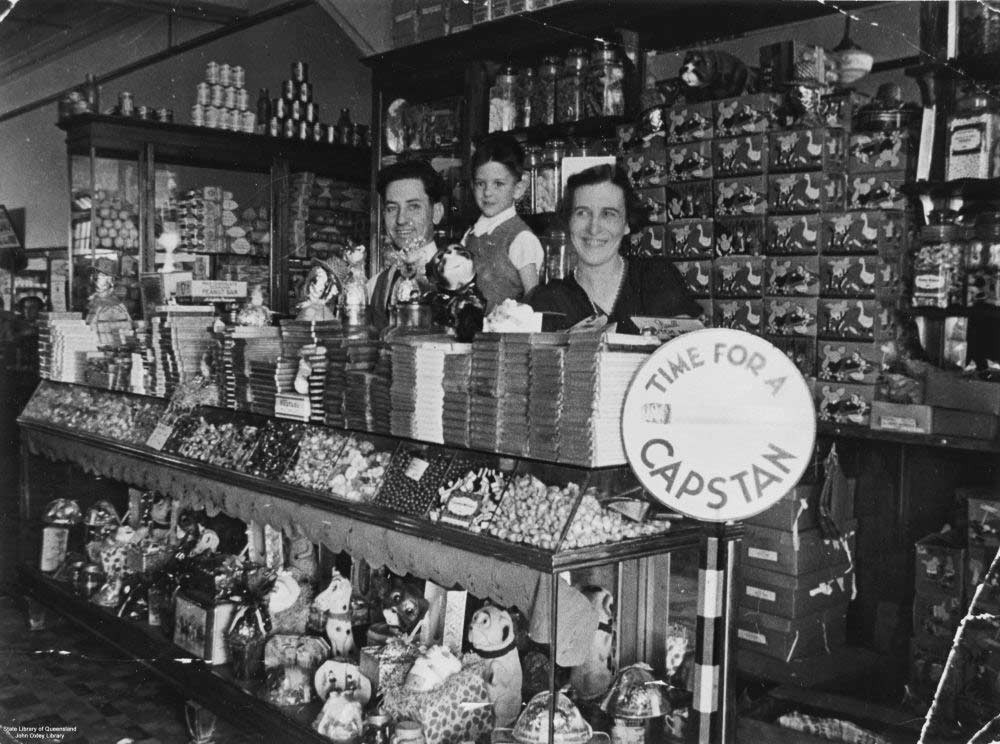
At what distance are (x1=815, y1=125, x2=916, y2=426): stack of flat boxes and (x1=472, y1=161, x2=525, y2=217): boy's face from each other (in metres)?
1.24

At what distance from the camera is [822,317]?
372 cm

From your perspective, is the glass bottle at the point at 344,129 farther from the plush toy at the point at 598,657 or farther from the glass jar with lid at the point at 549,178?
the plush toy at the point at 598,657

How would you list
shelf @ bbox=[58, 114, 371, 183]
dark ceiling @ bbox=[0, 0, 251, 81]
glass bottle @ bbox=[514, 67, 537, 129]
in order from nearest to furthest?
glass bottle @ bbox=[514, 67, 537, 129] → dark ceiling @ bbox=[0, 0, 251, 81] → shelf @ bbox=[58, 114, 371, 183]

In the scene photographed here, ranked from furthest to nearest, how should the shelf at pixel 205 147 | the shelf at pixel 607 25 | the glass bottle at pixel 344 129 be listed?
the glass bottle at pixel 344 129 < the shelf at pixel 205 147 < the shelf at pixel 607 25

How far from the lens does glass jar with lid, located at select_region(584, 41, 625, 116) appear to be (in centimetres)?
423

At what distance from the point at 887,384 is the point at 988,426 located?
1.39ft

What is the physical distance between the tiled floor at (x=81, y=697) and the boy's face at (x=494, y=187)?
1.96 m

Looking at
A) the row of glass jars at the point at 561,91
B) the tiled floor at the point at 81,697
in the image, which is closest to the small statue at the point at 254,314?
the tiled floor at the point at 81,697

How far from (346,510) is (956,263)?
2424mm

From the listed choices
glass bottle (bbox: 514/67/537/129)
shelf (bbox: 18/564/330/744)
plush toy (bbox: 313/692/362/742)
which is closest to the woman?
plush toy (bbox: 313/692/362/742)

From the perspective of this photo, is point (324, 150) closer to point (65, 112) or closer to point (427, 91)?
point (65, 112)

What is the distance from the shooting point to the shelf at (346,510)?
6.64ft

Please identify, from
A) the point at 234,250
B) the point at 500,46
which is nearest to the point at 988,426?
the point at 500,46

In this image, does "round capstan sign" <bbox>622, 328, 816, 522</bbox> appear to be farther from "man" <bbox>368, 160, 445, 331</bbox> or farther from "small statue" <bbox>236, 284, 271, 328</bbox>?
Answer: "small statue" <bbox>236, 284, 271, 328</bbox>
